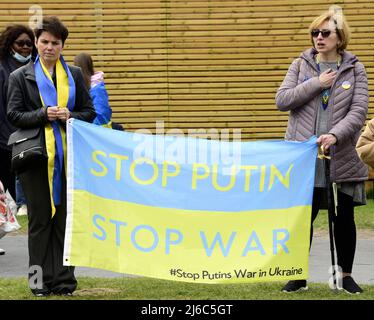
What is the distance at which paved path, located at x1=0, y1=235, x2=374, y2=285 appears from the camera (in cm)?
862

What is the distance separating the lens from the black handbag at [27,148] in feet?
24.0

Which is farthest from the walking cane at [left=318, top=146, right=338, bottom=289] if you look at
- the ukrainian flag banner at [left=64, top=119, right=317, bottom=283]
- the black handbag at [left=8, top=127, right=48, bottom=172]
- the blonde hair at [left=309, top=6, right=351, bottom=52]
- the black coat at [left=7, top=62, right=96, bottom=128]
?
→ the black handbag at [left=8, top=127, right=48, bottom=172]

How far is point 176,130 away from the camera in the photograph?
47.6 ft

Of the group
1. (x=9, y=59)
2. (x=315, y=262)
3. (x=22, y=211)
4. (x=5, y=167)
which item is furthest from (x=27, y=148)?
(x=22, y=211)

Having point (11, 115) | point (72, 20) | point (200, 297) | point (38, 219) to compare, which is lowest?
point (200, 297)

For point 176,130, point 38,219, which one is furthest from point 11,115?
point 176,130

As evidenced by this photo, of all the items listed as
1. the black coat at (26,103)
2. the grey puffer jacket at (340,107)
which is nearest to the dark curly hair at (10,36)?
the black coat at (26,103)

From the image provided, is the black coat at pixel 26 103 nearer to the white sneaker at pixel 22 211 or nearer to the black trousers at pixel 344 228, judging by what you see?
the black trousers at pixel 344 228

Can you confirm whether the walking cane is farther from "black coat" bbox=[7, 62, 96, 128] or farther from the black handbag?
the black handbag

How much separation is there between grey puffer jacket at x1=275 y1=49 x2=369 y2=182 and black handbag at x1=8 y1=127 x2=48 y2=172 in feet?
5.57
